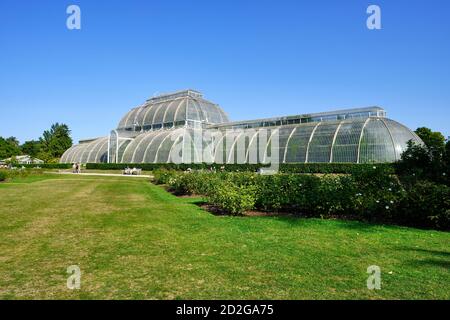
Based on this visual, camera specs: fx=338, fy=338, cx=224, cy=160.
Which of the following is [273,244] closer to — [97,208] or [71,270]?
[71,270]

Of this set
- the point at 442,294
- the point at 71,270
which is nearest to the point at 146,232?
the point at 71,270

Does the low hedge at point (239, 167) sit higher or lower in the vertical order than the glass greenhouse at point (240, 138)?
lower

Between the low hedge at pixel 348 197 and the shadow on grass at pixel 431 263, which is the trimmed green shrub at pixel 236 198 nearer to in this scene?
the low hedge at pixel 348 197

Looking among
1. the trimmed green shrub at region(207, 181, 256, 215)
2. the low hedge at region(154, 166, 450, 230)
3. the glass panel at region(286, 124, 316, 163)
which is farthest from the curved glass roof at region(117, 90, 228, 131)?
the low hedge at region(154, 166, 450, 230)

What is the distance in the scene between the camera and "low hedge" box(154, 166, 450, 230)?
35.0 ft

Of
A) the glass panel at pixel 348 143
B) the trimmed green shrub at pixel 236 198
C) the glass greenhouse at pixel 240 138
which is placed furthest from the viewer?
the glass greenhouse at pixel 240 138

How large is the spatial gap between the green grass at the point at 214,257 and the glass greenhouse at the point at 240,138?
29.8 m

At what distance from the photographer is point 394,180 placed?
1200 cm

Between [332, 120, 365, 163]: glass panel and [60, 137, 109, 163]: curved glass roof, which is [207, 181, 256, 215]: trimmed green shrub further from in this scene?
[60, 137, 109, 163]: curved glass roof

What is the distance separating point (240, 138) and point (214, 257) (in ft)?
152

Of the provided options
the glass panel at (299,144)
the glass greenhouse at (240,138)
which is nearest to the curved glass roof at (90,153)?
the glass greenhouse at (240,138)

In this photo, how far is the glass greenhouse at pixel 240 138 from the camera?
39.6 m

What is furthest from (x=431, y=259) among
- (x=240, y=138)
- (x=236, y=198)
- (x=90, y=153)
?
(x=90, y=153)

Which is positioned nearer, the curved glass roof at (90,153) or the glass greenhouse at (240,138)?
the glass greenhouse at (240,138)
